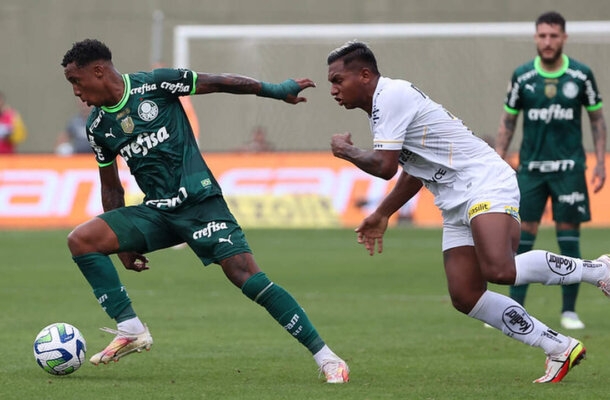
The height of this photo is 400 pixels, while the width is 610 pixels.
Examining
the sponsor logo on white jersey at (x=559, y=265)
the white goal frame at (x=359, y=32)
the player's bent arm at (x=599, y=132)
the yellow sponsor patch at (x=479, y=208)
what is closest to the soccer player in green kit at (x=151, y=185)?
the yellow sponsor patch at (x=479, y=208)

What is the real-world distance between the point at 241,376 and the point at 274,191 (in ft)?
46.7

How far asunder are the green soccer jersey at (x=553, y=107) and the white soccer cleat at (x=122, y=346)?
467 cm

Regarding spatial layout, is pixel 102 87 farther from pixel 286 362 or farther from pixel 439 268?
pixel 439 268

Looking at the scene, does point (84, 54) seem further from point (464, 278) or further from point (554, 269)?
point (554, 269)

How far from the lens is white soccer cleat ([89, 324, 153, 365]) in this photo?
8398 millimetres

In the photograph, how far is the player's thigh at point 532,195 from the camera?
1155 cm

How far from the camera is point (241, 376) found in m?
8.52

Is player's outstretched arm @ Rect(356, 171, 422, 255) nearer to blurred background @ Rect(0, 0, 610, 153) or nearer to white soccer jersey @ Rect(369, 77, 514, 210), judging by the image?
white soccer jersey @ Rect(369, 77, 514, 210)

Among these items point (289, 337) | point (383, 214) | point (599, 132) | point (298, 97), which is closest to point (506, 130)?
point (599, 132)

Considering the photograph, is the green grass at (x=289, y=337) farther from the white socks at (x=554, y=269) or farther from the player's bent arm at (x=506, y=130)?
the player's bent arm at (x=506, y=130)

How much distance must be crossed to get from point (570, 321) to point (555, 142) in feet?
5.43

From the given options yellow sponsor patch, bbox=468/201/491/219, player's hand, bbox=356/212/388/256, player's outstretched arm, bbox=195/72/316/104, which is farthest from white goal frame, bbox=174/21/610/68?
yellow sponsor patch, bbox=468/201/491/219

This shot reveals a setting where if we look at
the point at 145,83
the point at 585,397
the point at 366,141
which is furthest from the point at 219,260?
the point at 366,141

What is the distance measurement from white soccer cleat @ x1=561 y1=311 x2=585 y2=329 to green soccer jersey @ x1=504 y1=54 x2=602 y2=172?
133 centimetres
